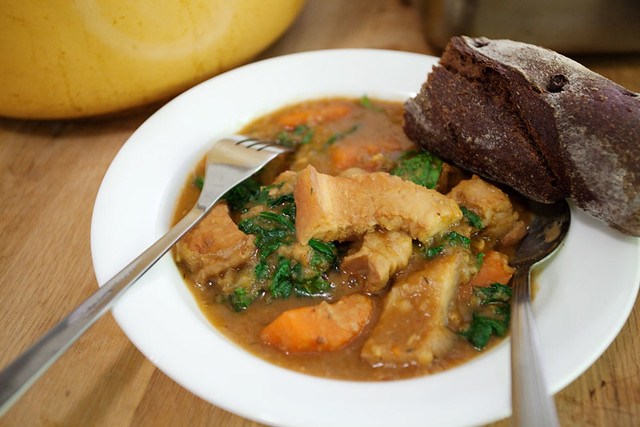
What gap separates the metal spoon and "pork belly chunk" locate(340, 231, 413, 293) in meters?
0.39

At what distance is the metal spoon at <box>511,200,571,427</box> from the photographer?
137cm

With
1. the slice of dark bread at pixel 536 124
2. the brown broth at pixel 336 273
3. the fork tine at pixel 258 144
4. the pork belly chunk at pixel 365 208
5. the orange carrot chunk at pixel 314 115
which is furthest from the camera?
the orange carrot chunk at pixel 314 115

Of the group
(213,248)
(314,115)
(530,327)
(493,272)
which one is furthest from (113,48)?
(530,327)

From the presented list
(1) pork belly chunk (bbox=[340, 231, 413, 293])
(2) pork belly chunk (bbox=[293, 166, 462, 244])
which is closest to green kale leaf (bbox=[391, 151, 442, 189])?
(2) pork belly chunk (bbox=[293, 166, 462, 244])

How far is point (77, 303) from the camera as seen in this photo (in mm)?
2229

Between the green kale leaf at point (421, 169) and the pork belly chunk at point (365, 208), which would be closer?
the pork belly chunk at point (365, 208)

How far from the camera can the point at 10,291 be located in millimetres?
2256

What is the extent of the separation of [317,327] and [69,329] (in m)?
0.74

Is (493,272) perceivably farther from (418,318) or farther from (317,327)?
(317,327)

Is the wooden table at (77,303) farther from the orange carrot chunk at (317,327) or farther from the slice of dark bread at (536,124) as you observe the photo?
the slice of dark bread at (536,124)

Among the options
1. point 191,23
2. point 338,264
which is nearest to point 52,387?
point 338,264

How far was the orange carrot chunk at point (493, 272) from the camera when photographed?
208cm

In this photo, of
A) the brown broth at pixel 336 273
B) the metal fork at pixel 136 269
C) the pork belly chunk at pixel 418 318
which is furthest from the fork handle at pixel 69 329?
the pork belly chunk at pixel 418 318

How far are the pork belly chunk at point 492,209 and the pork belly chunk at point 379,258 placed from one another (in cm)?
31
